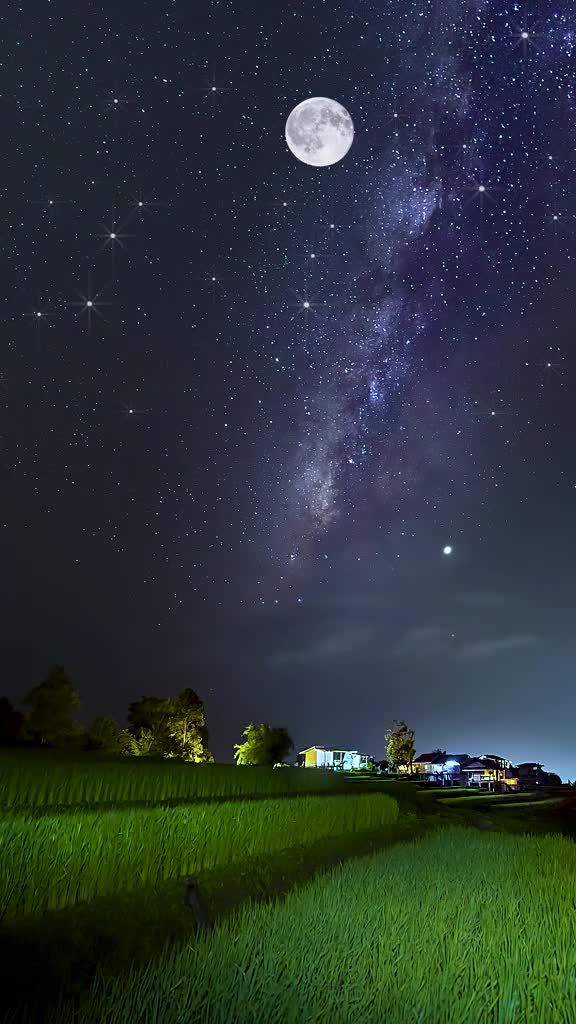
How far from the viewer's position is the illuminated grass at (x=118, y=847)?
694 centimetres

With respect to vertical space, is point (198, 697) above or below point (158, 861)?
above

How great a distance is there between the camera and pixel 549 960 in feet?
16.3

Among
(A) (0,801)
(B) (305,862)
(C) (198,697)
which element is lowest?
(B) (305,862)

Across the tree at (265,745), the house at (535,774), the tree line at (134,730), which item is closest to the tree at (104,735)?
the tree line at (134,730)

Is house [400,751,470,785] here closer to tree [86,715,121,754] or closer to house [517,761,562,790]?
house [517,761,562,790]

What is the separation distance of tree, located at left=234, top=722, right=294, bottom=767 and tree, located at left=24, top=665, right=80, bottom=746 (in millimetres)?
29721

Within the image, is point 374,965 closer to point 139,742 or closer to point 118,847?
point 118,847

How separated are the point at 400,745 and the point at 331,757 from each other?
98.0 feet

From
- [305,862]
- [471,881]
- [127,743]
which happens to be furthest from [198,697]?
[471,881]

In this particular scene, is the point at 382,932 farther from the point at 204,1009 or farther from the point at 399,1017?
the point at 204,1009

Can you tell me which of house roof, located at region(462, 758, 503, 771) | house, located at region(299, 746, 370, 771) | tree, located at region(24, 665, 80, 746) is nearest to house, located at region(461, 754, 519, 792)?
house roof, located at region(462, 758, 503, 771)

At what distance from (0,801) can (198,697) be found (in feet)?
232

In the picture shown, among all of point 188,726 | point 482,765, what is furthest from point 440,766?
point 188,726

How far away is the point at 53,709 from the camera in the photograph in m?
60.1
